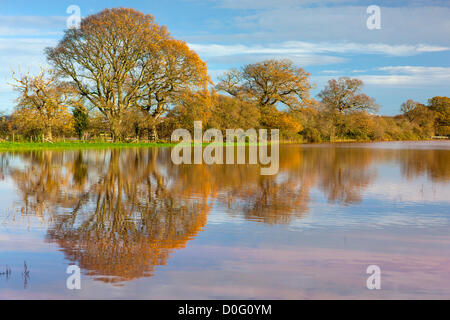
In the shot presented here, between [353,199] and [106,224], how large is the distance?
22.0 ft

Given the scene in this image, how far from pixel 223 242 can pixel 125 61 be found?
1747 inches

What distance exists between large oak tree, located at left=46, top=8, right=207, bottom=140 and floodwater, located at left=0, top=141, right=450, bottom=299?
118 feet

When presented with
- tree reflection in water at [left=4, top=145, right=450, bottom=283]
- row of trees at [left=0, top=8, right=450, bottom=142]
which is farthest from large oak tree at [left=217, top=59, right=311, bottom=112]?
tree reflection in water at [left=4, top=145, right=450, bottom=283]

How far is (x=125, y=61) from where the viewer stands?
1906 inches

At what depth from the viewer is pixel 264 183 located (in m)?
15.8

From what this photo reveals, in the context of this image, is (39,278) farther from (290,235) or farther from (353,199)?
(353,199)

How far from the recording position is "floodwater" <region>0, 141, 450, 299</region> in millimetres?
5074

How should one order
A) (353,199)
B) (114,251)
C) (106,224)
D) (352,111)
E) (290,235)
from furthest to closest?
(352,111) → (353,199) → (106,224) → (290,235) → (114,251)

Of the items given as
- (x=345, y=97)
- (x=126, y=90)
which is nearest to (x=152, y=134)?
(x=126, y=90)

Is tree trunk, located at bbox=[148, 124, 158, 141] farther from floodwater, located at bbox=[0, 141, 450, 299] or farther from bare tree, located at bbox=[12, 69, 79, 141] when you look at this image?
floodwater, located at bbox=[0, 141, 450, 299]

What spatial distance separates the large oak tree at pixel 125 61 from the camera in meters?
46.5

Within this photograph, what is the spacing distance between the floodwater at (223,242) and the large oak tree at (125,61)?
36.1 meters

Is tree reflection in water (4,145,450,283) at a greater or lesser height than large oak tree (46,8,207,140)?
lesser
